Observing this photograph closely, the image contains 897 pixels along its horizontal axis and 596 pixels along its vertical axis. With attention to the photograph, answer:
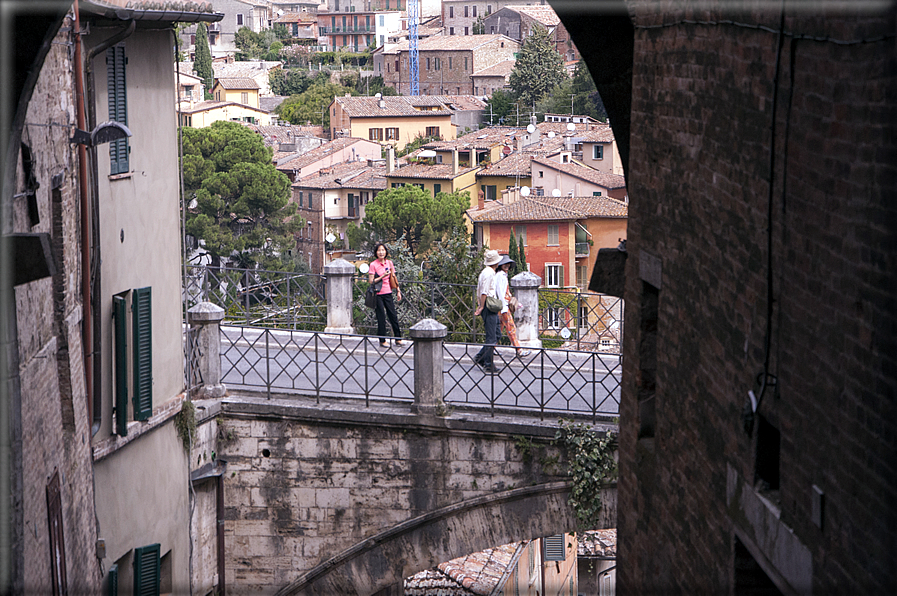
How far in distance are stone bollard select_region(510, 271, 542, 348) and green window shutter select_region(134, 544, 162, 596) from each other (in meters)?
5.15

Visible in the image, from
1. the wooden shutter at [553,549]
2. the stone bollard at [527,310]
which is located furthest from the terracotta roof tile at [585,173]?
the stone bollard at [527,310]

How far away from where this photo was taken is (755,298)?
13.7ft

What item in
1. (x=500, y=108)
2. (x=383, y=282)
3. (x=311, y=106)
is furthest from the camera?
(x=311, y=106)

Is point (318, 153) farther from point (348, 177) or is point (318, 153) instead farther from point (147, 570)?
point (147, 570)

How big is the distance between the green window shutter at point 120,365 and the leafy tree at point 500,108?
6828cm

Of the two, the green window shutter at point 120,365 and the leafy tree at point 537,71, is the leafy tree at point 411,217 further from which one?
the green window shutter at point 120,365

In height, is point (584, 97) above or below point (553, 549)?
above

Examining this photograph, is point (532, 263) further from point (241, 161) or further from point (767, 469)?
point (767, 469)

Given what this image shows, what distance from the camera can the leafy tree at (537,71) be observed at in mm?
77562

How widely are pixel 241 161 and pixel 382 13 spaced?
85395mm

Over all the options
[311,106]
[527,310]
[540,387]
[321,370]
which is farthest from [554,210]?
[311,106]

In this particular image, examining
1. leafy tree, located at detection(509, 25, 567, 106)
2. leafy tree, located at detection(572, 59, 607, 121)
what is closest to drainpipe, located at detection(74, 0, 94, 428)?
leafy tree, located at detection(572, 59, 607, 121)

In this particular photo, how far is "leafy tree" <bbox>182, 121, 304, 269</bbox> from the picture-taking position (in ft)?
152

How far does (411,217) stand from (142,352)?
35.2 meters
